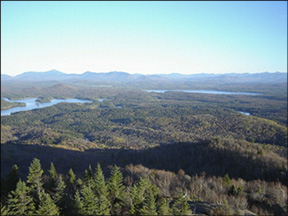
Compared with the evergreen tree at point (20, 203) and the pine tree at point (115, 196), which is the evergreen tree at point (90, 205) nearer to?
the pine tree at point (115, 196)

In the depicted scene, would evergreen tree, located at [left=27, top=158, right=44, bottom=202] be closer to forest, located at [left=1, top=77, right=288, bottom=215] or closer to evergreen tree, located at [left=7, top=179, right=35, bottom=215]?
forest, located at [left=1, top=77, right=288, bottom=215]

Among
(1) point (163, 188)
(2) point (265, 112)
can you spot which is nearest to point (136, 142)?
(1) point (163, 188)

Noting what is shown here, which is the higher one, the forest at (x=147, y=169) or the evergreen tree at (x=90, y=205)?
the evergreen tree at (x=90, y=205)

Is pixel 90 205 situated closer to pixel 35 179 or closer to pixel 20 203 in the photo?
pixel 20 203

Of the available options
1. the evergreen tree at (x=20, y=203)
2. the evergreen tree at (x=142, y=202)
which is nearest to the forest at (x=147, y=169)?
the evergreen tree at (x=20, y=203)

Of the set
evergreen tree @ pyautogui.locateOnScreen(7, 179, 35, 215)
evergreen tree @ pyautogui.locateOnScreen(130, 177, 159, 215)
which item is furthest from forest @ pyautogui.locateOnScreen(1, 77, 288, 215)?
evergreen tree @ pyautogui.locateOnScreen(130, 177, 159, 215)

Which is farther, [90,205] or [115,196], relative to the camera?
[115,196]

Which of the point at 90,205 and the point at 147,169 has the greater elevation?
the point at 90,205

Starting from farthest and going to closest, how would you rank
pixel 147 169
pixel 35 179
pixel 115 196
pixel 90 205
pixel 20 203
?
pixel 147 169
pixel 35 179
pixel 115 196
pixel 20 203
pixel 90 205

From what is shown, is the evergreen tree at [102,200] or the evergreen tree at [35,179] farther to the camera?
the evergreen tree at [35,179]

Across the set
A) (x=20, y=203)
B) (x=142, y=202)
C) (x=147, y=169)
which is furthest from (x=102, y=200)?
(x=147, y=169)

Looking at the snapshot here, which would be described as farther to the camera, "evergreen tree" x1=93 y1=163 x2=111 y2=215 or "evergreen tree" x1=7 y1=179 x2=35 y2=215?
"evergreen tree" x1=7 y1=179 x2=35 y2=215
